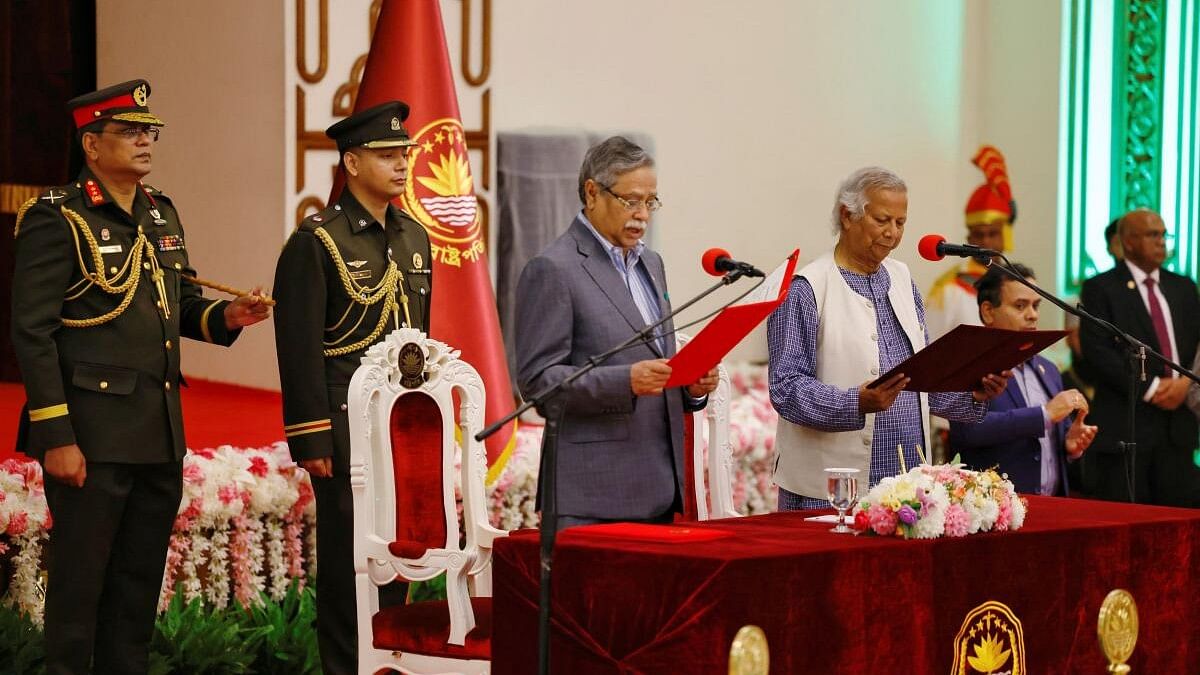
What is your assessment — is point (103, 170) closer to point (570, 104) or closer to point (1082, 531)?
point (1082, 531)

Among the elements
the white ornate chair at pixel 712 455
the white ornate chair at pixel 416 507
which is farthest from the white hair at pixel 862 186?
the white ornate chair at pixel 416 507

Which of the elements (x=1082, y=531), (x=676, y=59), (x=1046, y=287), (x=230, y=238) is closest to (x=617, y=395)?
(x=1082, y=531)

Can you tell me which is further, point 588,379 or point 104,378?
point 104,378

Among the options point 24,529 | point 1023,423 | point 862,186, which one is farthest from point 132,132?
point 1023,423

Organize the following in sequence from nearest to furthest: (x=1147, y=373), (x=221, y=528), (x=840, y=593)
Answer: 1. (x=840, y=593)
2. (x=221, y=528)
3. (x=1147, y=373)

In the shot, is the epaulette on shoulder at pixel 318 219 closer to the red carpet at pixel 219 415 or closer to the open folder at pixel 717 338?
the red carpet at pixel 219 415

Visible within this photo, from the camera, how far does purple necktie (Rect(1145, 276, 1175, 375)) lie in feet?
19.4

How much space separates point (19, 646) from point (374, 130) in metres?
1.59

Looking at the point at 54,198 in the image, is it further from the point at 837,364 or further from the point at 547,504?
the point at 837,364

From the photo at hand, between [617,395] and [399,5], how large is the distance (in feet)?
7.58

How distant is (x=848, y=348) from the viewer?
3.64 meters

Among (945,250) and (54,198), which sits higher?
(54,198)

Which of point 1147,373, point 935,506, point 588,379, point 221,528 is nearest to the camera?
point 935,506

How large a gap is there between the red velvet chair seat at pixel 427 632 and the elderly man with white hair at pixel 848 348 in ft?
2.61
